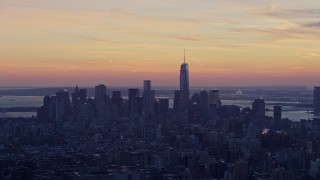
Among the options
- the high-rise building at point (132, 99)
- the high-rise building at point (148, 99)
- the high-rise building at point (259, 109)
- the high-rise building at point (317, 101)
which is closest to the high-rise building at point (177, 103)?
the high-rise building at point (148, 99)

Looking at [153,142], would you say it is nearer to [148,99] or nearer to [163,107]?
[163,107]

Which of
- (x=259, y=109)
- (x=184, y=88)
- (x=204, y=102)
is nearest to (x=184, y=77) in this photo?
(x=184, y=88)

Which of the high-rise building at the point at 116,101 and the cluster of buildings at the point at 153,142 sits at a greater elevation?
the high-rise building at the point at 116,101

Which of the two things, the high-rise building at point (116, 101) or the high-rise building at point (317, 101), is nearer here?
the high-rise building at point (116, 101)

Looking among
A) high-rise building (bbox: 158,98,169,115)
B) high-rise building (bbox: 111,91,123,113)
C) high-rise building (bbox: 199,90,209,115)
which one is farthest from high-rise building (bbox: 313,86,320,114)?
high-rise building (bbox: 111,91,123,113)

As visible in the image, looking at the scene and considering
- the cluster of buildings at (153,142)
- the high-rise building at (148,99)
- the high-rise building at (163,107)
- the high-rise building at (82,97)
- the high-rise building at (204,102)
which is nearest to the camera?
the cluster of buildings at (153,142)

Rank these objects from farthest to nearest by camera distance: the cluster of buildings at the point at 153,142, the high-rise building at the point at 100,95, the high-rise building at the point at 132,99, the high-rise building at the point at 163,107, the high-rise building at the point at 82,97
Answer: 1. the high-rise building at the point at 82,97
2. the high-rise building at the point at 100,95
3. the high-rise building at the point at 132,99
4. the high-rise building at the point at 163,107
5. the cluster of buildings at the point at 153,142

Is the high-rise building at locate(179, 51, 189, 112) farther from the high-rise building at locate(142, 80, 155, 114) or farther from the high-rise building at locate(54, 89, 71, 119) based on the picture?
the high-rise building at locate(54, 89, 71, 119)

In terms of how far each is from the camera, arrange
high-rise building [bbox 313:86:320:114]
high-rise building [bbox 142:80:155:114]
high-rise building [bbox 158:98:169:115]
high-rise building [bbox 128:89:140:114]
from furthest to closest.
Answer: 1. high-rise building [bbox 313:86:320:114]
2. high-rise building [bbox 142:80:155:114]
3. high-rise building [bbox 128:89:140:114]
4. high-rise building [bbox 158:98:169:115]

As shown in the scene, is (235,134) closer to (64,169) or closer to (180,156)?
(180,156)

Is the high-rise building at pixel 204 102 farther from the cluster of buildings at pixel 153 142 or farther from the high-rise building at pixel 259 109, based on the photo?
the high-rise building at pixel 259 109
